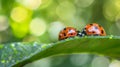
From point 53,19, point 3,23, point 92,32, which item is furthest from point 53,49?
point 53,19

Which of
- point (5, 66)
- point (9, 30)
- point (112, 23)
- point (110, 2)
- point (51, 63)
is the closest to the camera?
point (5, 66)

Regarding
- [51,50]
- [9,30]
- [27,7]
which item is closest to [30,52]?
[51,50]

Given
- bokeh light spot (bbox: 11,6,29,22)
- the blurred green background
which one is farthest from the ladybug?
bokeh light spot (bbox: 11,6,29,22)

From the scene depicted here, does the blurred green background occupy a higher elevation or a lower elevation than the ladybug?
higher

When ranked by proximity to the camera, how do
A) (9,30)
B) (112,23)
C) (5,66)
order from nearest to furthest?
(5,66)
(9,30)
(112,23)

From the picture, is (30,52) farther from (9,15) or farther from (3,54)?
(9,15)

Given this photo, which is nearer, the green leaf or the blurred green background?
the green leaf

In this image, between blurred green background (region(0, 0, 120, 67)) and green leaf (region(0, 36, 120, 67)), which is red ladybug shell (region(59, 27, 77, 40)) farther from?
blurred green background (region(0, 0, 120, 67))
